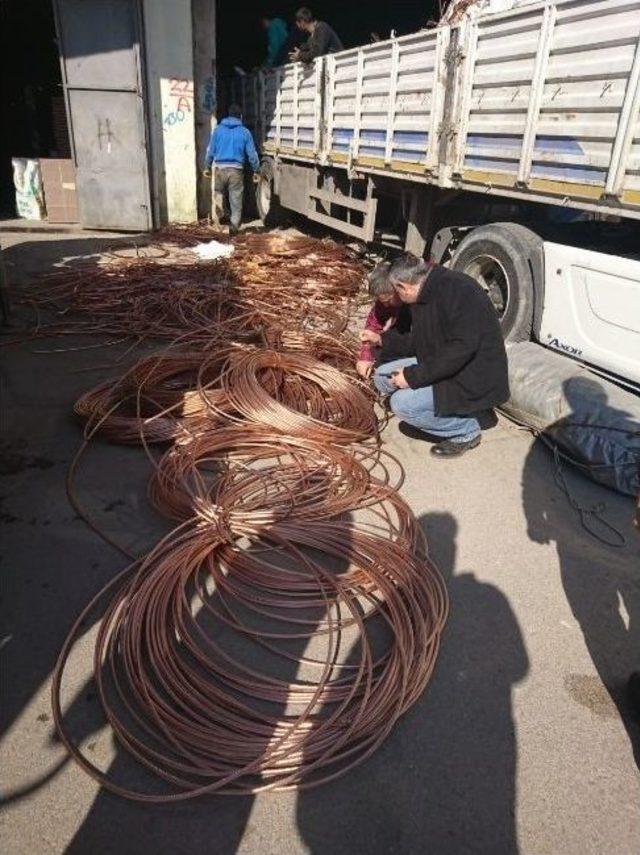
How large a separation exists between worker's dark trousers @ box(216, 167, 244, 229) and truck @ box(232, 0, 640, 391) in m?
3.41


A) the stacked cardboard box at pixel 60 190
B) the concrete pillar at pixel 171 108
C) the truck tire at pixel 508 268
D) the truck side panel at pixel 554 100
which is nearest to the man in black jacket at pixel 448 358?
the truck tire at pixel 508 268

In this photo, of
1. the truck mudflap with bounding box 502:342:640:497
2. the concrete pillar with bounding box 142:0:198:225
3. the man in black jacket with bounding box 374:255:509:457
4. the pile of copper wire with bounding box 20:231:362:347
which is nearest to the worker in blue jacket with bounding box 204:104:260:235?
the concrete pillar with bounding box 142:0:198:225

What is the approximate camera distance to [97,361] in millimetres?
5000

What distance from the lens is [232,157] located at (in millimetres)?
10078

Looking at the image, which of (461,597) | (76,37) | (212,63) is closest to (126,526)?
(461,597)

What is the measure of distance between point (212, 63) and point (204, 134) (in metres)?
1.24

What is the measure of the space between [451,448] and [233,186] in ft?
27.3

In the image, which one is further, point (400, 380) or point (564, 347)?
point (564, 347)

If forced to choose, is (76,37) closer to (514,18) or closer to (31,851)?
(514,18)

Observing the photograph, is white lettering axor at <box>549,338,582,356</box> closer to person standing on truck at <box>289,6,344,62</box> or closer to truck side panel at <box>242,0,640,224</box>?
truck side panel at <box>242,0,640,224</box>

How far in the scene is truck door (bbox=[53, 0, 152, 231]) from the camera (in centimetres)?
936

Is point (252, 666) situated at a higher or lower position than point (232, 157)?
lower

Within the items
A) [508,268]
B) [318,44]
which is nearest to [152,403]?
[508,268]

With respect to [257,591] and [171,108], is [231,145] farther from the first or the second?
[257,591]
